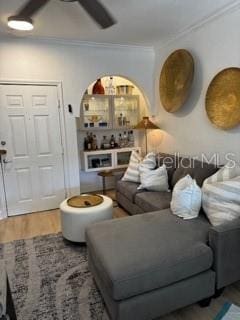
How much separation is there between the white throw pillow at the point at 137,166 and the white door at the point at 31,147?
114 centimetres

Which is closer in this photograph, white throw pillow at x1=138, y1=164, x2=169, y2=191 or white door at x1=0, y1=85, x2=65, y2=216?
white throw pillow at x1=138, y1=164, x2=169, y2=191

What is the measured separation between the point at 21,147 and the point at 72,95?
1.14 m

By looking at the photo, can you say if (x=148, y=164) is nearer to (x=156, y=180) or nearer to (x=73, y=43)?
(x=156, y=180)

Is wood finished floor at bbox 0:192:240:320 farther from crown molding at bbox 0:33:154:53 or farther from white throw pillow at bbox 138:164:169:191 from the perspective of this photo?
crown molding at bbox 0:33:154:53

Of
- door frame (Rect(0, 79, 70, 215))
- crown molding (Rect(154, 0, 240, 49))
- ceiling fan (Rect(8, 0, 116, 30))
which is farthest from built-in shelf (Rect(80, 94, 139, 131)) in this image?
ceiling fan (Rect(8, 0, 116, 30))

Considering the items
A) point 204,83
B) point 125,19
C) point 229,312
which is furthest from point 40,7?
point 229,312

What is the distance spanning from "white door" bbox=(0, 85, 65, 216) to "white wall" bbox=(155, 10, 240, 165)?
1916 millimetres

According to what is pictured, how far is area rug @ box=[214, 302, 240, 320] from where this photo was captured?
1641mm

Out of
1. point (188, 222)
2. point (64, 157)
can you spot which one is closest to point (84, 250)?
point (188, 222)

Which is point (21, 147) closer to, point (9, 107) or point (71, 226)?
point (9, 107)

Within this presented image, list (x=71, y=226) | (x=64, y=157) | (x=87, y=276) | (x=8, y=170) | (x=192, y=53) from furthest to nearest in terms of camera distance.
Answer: (x=64, y=157)
(x=8, y=170)
(x=192, y=53)
(x=71, y=226)
(x=87, y=276)

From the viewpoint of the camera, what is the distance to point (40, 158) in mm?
3732

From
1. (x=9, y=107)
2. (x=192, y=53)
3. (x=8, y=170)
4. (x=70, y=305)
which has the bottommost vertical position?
(x=70, y=305)

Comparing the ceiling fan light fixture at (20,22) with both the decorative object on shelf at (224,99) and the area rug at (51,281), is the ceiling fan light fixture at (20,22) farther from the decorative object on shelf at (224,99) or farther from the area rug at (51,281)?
the area rug at (51,281)
